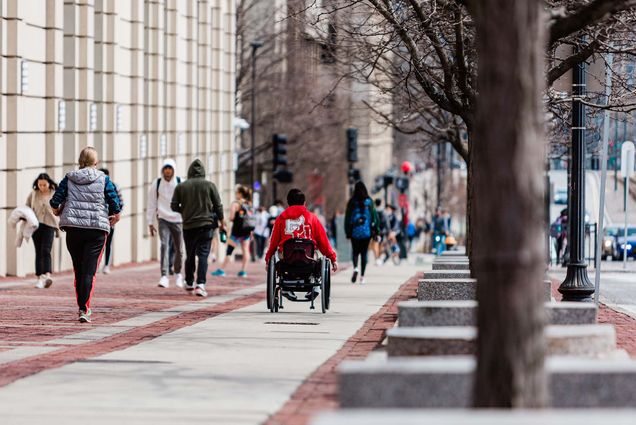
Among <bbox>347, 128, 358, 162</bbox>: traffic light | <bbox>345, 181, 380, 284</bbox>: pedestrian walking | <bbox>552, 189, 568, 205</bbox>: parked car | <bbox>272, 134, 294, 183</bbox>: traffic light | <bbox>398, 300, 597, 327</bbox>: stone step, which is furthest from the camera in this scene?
<bbox>552, 189, 568, 205</bbox>: parked car

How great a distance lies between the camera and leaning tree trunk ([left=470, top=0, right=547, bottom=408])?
6602 millimetres

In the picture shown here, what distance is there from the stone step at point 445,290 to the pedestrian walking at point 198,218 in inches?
264

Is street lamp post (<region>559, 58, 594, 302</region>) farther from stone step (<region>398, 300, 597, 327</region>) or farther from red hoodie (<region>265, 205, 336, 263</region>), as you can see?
stone step (<region>398, 300, 597, 327</region>)

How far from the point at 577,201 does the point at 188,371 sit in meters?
8.05

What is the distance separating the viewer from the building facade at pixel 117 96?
2689 cm

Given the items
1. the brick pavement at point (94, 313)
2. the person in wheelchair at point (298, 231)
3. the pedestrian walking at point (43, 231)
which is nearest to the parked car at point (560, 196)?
the brick pavement at point (94, 313)

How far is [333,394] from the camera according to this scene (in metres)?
9.68

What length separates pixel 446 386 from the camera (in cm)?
704

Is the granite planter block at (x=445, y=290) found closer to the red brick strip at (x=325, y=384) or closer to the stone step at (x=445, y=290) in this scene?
the stone step at (x=445, y=290)

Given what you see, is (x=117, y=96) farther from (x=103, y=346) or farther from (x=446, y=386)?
(x=446, y=386)

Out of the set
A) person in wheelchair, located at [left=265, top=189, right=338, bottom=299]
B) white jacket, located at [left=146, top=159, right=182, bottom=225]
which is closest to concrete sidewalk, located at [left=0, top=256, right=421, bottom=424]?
person in wheelchair, located at [left=265, top=189, right=338, bottom=299]

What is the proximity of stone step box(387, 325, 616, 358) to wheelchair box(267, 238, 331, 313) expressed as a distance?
8290 millimetres

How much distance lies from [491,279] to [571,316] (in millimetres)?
3598

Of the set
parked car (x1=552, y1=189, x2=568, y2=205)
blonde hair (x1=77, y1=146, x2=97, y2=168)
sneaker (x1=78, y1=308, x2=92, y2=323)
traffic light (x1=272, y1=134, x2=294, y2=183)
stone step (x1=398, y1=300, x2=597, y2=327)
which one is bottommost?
sneaker (x1=78, y1=308, x2=92, y2=323)
